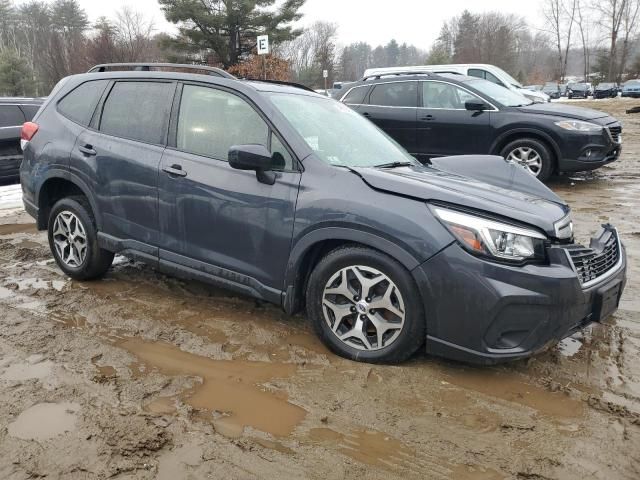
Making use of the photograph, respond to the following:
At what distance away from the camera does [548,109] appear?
8.18m

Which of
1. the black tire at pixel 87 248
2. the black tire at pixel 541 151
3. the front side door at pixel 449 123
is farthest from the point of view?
the front side door at pixel 449 123

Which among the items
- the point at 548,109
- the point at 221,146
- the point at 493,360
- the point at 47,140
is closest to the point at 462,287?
the point at 493,360

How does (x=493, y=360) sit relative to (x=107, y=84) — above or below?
below

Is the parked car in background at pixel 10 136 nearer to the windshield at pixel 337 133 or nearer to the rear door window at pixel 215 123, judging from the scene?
the rear door window at pixel 215 123

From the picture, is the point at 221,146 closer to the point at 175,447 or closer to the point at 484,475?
the point at 175,447

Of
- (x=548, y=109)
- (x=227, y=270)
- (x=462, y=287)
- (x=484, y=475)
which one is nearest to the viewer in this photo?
(x=484, y=475)

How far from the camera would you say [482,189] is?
10.6 ft

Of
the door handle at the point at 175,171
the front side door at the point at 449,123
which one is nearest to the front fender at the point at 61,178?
the door handle at the point at 175,171

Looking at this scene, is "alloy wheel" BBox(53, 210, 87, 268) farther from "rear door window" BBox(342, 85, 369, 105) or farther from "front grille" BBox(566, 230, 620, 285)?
"rear door window" BBox(342, 85, 369, 105)

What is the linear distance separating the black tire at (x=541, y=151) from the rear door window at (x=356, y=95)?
264 centimetres

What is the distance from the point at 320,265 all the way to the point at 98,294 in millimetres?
2129

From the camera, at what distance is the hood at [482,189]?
290 cm

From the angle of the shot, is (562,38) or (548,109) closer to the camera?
(548,109)

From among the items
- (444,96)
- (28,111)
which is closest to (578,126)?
(444,96)
